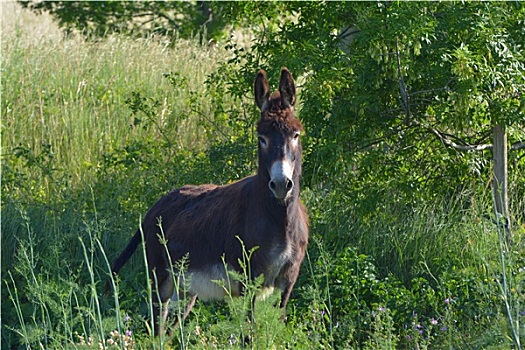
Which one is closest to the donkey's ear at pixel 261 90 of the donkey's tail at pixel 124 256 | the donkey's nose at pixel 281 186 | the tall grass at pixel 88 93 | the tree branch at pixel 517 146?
the donkey's nose at pixel 281 186

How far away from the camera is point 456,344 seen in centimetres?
612

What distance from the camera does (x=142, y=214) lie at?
922 centimetres

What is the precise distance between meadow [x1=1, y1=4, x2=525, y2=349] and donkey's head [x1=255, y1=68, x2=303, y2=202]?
25.0 inches

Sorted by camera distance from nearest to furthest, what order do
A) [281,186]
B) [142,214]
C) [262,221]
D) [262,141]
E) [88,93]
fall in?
[281,186]
[262,141]
[262,221]
[142,214]
[88,93]

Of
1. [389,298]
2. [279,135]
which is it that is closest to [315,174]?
[389,298]

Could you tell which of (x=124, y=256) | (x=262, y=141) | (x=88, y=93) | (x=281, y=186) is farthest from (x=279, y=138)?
(x=88, y=93)

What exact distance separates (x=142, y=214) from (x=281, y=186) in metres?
3.56

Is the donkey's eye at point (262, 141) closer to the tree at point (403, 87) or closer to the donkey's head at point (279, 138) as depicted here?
the donkey's head at point (279, 138)

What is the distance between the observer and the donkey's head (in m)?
5.98

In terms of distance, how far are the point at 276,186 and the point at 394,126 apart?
2.89 metres

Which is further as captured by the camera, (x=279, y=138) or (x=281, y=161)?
(x=279, y=138)

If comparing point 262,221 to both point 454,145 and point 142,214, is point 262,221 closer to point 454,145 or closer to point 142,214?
point 454,145

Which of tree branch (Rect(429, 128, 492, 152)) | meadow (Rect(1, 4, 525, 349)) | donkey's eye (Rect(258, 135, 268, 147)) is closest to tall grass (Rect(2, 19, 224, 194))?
meadow (Rect(1, 4, 525, 349))

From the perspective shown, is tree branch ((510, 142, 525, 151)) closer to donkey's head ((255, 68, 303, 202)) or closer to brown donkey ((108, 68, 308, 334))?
brown donkey ((108, 68, 308, 334))
